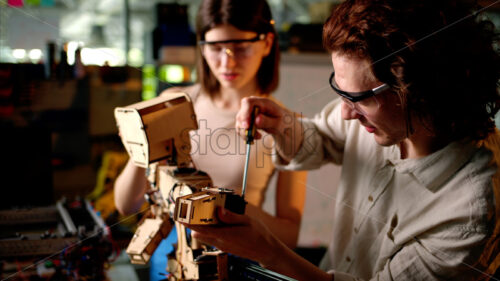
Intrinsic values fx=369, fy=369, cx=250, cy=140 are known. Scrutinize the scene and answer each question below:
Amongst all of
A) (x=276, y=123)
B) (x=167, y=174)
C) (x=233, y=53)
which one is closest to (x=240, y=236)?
(x=167, y=174)

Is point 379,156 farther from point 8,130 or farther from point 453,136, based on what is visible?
point 8,130

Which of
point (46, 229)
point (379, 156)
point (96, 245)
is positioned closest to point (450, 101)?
point (379, 156)

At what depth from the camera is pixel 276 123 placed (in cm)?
92

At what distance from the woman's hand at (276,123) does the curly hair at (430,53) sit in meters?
0.25

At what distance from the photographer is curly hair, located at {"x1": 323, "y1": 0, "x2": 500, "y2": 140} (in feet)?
1.98

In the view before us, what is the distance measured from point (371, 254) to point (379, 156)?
0.77 ft

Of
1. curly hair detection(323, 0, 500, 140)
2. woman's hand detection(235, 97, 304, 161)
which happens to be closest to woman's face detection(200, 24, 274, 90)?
woman's hand detection(235, 97, 304, 161)

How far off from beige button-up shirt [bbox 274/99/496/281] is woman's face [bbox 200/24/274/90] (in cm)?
23

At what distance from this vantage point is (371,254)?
2.81ft

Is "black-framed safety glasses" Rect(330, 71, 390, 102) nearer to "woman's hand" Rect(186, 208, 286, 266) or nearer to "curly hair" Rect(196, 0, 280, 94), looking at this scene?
"woman's hand" Rect(186, 208, 286, 266)

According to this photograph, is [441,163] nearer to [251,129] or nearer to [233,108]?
[251,129]

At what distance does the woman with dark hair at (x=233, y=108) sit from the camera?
1.04 m

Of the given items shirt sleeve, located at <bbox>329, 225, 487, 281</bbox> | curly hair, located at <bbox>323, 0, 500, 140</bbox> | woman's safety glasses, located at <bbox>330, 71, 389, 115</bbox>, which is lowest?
shirt sleeve, located at <bbox>329, 225, 487, 281</bbox>

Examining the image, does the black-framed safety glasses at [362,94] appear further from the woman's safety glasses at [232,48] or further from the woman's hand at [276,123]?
the woman's safety glasses at [232,48]
